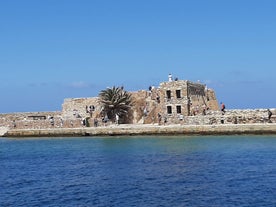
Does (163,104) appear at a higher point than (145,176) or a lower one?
higher

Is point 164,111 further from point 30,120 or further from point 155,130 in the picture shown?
point 30,120

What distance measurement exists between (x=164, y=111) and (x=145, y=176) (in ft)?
78.5

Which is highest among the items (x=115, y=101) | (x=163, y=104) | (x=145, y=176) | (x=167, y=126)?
(x=115, y=101)

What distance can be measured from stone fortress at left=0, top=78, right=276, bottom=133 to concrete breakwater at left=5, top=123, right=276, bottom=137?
0.96 metres

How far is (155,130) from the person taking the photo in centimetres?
3872

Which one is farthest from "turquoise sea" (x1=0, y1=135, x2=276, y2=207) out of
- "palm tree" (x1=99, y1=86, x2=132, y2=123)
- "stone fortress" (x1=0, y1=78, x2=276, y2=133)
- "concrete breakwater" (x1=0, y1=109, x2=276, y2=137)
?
"palm tree" (x1=99, y1=86, x2=132, y2=123)

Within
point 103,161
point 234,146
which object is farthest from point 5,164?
point 234,146

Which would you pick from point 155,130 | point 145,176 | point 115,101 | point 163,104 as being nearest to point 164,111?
point 163,104

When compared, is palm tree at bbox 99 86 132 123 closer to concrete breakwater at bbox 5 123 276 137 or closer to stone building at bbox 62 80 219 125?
stone building at bbox 62 80 219 125

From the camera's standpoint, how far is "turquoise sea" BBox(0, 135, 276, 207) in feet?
47.0

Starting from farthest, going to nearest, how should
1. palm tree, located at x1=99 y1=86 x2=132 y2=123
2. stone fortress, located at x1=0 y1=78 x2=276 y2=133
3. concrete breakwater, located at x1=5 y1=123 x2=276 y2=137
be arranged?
palm tree, located at x1=99 y1=86 x2=132 y2=123 < stone fortress, located at x1=0 y1=78 x2=276 y2=133 < concrete breakwater, located at x1=5 y1=123 x2=276 y2=137

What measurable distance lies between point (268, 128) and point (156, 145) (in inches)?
370

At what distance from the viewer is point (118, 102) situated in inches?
1706

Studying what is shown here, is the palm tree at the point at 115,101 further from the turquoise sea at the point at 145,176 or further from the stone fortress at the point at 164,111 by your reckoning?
the turquoise sea at the point at 145,176
